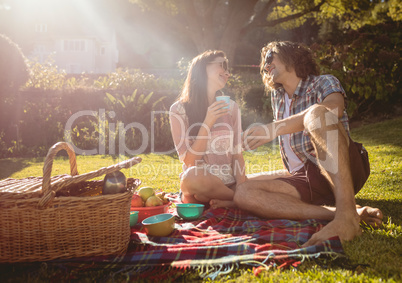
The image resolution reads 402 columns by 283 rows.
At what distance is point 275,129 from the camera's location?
296cm

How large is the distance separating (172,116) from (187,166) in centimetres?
57

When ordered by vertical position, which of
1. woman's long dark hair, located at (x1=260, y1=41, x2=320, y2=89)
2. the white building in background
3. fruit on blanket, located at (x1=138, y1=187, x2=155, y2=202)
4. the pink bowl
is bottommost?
the pink bowl

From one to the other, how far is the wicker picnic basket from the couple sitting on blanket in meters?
1.24

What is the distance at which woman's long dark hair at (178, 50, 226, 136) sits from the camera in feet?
12.4

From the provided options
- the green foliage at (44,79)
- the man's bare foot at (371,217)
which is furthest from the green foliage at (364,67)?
the green foliage at (44,79)

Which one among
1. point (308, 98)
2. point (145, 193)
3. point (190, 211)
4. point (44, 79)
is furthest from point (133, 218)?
point (44, 79)

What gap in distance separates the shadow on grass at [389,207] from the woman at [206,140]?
1324 mm

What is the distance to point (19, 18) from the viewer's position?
3500 centimetres

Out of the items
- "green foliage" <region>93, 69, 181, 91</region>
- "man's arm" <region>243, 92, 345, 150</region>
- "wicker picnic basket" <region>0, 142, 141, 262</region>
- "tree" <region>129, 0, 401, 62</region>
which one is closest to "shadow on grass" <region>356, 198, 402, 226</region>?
"man's arm" <region>243, 92, 345, 150</region>

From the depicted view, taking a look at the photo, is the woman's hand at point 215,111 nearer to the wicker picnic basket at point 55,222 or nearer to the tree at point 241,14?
the wicker picnic basket at point 55,222

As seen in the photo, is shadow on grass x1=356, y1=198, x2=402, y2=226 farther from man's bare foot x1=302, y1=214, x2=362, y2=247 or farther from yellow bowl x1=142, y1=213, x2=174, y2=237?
yellow bowl x1=142, y1=213, x2=174, y2=237

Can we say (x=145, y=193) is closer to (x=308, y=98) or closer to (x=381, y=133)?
(x=308, y=98)

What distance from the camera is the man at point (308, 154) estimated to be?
2.51 m

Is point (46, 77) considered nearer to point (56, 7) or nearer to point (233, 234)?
point (233, 234)
